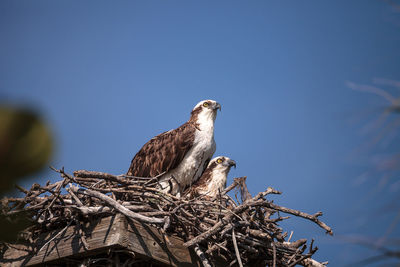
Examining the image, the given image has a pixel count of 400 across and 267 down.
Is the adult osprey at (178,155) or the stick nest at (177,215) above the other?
the adult osprey at (178,155)

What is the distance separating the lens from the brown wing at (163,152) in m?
6.31

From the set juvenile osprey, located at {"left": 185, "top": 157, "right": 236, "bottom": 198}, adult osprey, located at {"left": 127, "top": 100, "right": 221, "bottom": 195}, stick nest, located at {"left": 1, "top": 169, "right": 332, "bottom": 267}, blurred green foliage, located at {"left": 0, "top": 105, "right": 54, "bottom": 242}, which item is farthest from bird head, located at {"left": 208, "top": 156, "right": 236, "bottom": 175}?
blurred green foliage, located at {"left": 0, "top": 105, "right": 54, "bottom": 242}

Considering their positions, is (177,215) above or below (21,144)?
above

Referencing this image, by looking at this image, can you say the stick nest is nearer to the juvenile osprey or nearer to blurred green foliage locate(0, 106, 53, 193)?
the juvenile osprey

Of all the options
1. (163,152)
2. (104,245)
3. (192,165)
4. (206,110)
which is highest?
(206,110)

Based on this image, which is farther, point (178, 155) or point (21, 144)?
point (178, 155)

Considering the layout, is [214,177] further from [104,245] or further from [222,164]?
[104,245]

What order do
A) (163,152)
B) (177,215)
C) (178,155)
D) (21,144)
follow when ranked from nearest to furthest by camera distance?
(21,144), (177,215), (178,155), (163,152)

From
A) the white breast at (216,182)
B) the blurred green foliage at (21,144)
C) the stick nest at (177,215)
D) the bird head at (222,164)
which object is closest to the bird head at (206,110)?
the bird head at (222,164)

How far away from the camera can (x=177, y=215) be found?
13.4 ft

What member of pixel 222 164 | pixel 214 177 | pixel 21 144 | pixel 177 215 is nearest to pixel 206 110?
pixel 222 164

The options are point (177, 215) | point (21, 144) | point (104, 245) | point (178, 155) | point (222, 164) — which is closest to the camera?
point (21, 144)

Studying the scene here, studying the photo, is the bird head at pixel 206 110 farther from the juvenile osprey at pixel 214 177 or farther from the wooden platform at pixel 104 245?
the wooden platform at pixel 104 245

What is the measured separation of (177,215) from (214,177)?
2.80m
